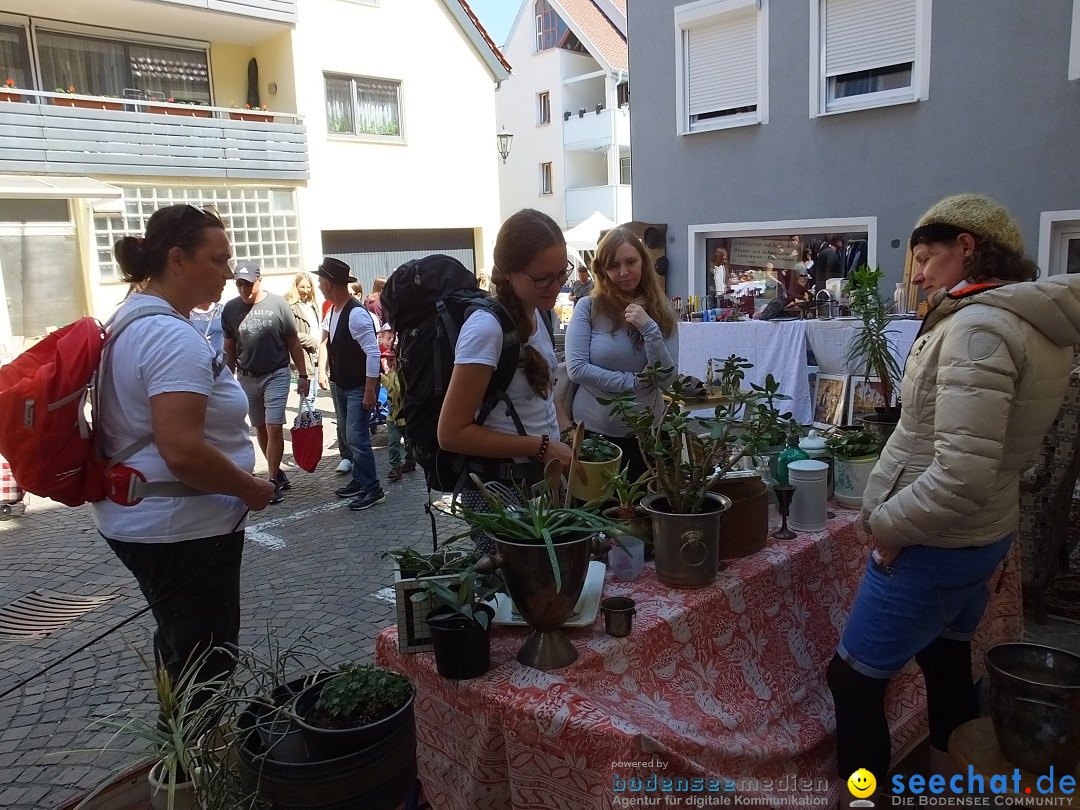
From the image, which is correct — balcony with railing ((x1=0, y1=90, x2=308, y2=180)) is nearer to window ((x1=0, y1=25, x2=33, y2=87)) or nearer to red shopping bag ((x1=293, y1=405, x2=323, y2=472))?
window ((x1=0, y1=25, x2=33, y2=87))

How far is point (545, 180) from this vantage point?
25172mm

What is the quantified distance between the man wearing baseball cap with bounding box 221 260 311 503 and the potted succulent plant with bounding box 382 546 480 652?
14.0ft

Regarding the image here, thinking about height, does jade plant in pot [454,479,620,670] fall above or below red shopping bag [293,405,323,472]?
above

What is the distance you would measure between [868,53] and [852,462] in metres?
7.21

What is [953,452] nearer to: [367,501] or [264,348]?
[367,501]

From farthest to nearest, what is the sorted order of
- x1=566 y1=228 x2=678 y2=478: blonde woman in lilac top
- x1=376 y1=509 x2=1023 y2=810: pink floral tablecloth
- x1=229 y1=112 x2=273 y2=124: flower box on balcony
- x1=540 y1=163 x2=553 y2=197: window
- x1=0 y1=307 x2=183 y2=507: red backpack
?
x1=540 y1=163 x2=553 y2=197: window, x1=229 y1=112 x2=273 y2=124: flower box on balcony, x1=566 y1=228 x2=678 y2=478: blonde woman in lilac top, x1=0 y1=307 x2=183 y2=507: red backpack, x1=376 y1=509 x2=1023 y2=810: pink floral tablecloth

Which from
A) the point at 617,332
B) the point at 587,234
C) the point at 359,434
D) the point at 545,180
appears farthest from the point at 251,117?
the point at 617,332

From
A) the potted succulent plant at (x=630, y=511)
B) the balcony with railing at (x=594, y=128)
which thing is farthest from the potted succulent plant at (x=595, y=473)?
the balcony with railing at (x=594, y=128)

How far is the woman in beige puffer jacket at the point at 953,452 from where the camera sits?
1.76 metres

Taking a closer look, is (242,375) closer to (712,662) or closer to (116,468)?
(116,468)

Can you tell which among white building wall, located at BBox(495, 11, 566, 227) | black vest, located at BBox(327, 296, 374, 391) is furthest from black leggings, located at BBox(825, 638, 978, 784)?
white building wall, located at BBox(495, 11, 566, 227)

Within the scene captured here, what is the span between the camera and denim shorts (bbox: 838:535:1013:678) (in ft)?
6.37

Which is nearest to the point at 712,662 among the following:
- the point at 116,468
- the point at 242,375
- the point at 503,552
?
the point at 503,552

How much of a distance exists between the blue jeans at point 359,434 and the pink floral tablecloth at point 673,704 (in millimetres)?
3954
